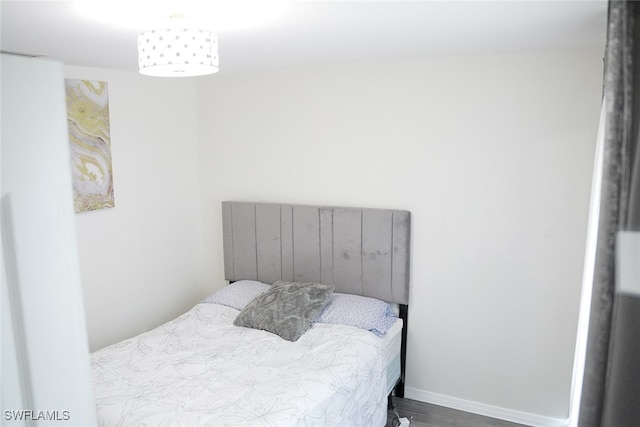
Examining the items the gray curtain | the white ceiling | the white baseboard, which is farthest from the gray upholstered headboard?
the gray curtain

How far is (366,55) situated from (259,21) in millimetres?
1152

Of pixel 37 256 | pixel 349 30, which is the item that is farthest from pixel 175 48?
pixel 37 256

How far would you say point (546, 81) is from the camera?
2.85 m

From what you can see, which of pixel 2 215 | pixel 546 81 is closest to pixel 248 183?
pixel 546 81

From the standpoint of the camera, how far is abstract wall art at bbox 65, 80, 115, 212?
9.98 ft

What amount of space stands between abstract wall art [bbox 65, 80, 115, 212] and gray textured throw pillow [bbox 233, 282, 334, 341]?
1.23 metres

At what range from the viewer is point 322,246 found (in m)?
3.51

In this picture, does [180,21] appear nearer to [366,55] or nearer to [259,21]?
[259,21]

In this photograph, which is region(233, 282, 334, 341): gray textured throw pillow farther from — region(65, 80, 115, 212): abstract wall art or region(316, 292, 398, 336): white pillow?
region(65, 80, 115, 212): abstract wall art

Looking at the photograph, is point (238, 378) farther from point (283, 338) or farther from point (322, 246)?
point (322, 246)

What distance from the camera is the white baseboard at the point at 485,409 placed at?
311 centimetres

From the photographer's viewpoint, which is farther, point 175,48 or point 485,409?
point 485,409

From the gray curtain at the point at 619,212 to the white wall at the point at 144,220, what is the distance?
114 inches

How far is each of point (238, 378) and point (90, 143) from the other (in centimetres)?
180
